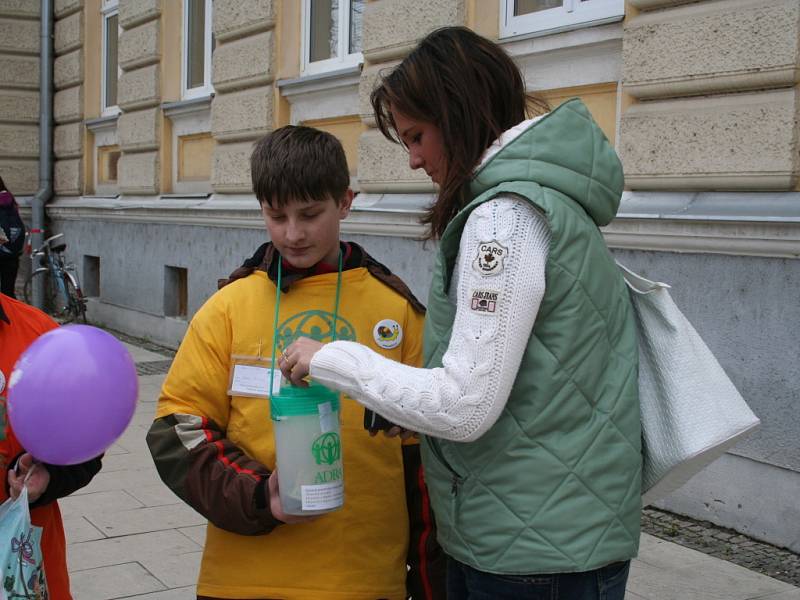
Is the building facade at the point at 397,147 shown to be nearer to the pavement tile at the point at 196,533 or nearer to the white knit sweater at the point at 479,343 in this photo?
the pavement tile at the point at 196,533

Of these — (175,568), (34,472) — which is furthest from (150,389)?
(34,472)

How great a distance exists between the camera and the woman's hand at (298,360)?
5.68 ft

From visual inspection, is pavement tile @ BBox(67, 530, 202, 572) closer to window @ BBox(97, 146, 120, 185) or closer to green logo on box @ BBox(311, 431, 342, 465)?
green logo on box @ BBox(311, 431, 342, 465)

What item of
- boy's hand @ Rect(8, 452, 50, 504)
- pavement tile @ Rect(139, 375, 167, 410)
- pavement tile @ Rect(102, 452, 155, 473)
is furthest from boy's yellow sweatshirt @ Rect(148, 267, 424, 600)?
pavement tile @ Rect(139, 375, 167, 410)

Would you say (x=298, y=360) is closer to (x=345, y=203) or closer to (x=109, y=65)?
(x=345, y=203)

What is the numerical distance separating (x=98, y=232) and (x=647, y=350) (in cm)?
1064

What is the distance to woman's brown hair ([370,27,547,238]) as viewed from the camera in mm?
1745

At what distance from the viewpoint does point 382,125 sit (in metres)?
2.00

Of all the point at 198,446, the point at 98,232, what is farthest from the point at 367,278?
the point at 98,232

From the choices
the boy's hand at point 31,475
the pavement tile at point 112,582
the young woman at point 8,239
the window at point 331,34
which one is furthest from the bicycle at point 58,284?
the boy's hand at point 31,475

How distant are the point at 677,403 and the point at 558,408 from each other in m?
0.27

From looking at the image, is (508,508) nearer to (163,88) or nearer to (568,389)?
(568,389)

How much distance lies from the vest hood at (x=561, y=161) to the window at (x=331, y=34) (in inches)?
242

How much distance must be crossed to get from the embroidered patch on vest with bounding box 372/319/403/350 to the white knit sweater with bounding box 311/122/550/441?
0.50 m
